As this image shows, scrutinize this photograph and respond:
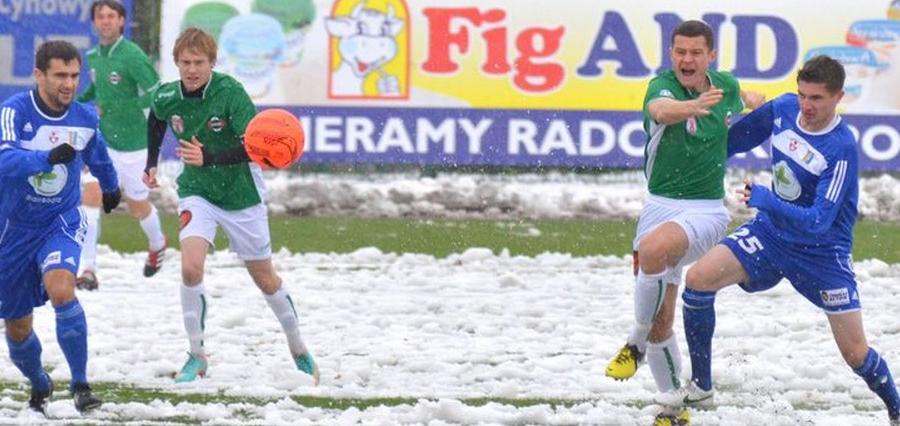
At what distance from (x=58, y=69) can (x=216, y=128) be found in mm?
1327

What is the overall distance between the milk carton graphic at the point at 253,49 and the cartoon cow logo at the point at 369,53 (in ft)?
2.01

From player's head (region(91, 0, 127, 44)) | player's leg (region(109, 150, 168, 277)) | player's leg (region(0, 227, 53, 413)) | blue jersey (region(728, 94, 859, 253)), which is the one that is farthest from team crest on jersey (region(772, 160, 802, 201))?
player's head (region(91, 0, 127, 44))

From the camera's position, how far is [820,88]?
9031 mm

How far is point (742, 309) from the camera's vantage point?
13.8 m

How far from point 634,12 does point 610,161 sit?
1664mm

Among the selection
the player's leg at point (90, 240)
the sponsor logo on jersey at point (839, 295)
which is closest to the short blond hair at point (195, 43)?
the player's leg at point (90, 240)

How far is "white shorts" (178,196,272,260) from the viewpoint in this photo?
35.3ft

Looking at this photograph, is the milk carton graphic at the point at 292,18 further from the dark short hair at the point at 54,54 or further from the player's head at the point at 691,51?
the player's head at the point at 691,51

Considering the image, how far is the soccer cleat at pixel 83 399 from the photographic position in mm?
9305

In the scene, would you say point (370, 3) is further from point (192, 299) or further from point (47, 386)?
point (47, 386)

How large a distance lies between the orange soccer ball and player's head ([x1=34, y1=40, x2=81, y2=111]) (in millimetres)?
1123

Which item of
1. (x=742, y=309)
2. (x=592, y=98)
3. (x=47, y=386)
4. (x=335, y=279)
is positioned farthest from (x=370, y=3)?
(x=47, y=386)

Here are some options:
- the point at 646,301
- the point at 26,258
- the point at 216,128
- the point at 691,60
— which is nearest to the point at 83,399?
the point at 26,258

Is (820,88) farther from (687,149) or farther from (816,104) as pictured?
(687,149)
